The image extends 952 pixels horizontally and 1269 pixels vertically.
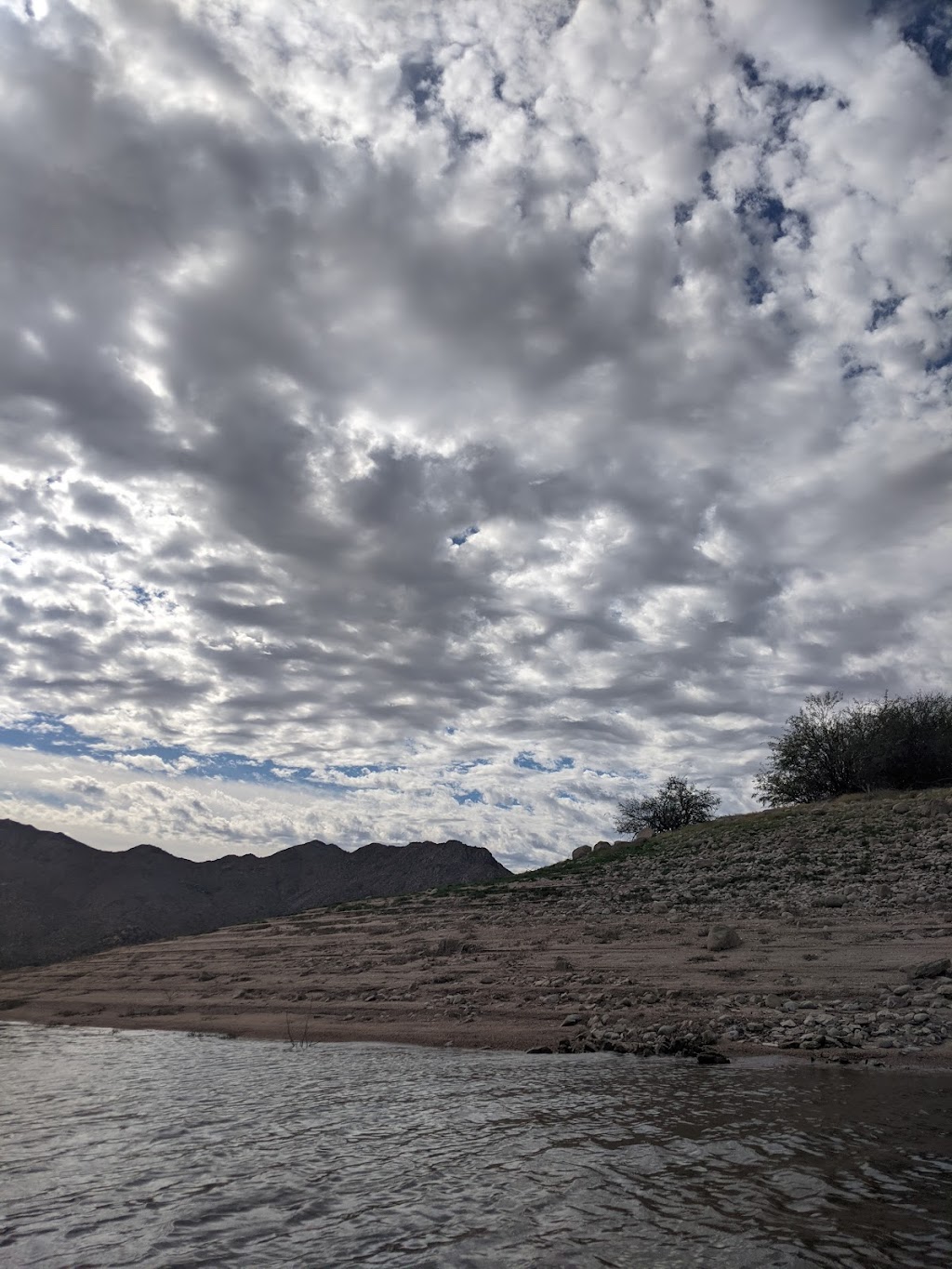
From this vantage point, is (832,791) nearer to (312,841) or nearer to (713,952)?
(713,952)

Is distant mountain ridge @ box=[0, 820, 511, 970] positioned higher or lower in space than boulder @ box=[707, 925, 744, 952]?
higher

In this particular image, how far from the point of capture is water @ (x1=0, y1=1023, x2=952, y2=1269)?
18.1 ft

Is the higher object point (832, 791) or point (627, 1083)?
point (832, 791)

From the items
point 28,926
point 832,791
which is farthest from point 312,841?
point 832,791

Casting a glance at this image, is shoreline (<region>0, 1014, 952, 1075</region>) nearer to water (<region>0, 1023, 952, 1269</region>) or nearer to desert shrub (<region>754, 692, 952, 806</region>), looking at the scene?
water (<region>0, 1023, 952, 1269</region>)

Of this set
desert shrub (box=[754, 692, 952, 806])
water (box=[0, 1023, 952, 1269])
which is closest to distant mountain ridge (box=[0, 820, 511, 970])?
desert shrub (box=[754, 692, 952, 806])

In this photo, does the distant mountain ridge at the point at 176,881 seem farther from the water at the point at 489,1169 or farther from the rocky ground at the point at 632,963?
the water at the point at 489,1169

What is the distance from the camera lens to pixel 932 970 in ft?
46.6

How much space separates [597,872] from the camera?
3425 centimetres

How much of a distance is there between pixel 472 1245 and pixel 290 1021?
12.9m

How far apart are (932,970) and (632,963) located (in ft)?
19.8

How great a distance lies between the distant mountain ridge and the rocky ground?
30373 mm

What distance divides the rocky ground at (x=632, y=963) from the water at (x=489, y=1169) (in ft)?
8.06

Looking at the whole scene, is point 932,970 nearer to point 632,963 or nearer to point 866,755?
point 632,963
